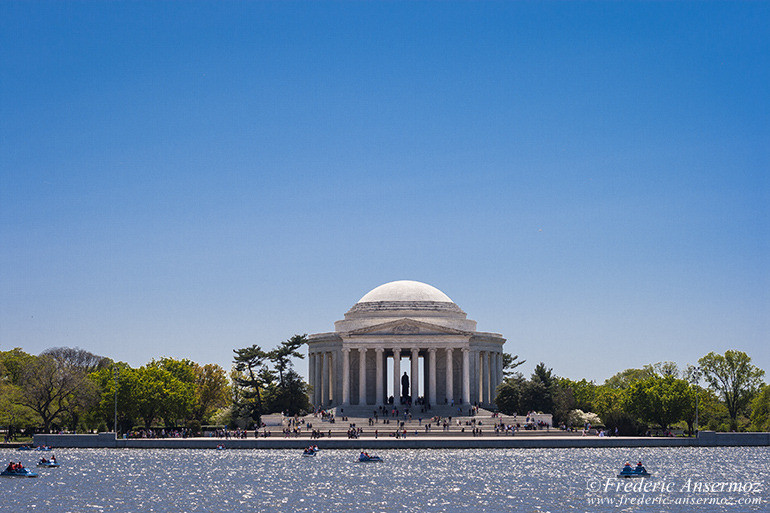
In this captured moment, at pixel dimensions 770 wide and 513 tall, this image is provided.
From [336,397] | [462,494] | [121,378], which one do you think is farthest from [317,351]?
[462,494]

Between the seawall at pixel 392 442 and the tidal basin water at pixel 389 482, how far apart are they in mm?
1906

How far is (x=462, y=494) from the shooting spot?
70.0 meters

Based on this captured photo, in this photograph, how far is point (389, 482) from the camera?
7719 centimetres

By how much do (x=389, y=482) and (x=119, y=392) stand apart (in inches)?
2336

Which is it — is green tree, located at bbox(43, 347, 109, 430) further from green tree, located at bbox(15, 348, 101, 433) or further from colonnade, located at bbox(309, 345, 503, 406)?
colonnade, located at bbox(309, 345, 503, 406)

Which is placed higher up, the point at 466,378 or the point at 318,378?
the point at 318,378

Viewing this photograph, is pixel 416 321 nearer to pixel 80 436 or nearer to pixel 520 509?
pixel 80 436

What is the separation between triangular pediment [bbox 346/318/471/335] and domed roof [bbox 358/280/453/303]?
9.66 m

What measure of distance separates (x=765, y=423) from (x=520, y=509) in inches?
3209

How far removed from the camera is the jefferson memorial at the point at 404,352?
14312cm

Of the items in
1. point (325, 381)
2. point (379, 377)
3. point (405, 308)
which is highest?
point (405, 308)

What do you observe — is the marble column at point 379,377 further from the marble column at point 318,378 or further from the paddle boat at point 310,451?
the paddle boat at point 310,451

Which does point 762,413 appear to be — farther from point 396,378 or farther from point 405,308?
point 405,308

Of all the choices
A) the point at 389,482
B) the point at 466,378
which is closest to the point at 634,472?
the point at 389,482
